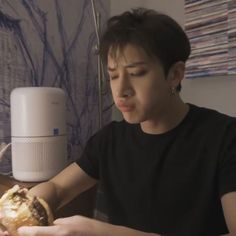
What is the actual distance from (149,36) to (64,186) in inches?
20.6

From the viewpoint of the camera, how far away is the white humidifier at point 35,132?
1490 mm

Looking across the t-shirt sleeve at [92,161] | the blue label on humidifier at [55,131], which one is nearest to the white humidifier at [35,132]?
the blue label on humidifier at [55,131]

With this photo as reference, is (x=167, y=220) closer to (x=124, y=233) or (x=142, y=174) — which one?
(x=142, y=174)

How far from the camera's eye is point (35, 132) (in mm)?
1495

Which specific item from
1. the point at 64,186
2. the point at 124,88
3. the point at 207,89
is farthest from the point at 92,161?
the point at 207,89

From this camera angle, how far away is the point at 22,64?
5.75 ft

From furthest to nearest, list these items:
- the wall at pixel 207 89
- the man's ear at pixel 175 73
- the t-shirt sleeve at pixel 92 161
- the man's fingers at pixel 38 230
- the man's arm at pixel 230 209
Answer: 1. the wall at pixel 207 89
2. the t-shirt sleeve at pixel 92 161
3. the man's ear at pixel 175 73
4. the man's arm at pixel 230 209
5. the man's fingers at pixel 38 230

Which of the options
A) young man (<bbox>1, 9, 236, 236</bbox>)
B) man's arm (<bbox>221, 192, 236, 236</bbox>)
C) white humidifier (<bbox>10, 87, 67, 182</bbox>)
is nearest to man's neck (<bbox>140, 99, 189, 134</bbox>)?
A: young man (<bbox>1, 9, 236, 236</bbox>)

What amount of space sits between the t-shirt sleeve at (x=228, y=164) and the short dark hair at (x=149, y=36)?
0.24 meters

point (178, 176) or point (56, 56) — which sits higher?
point (56, 56)

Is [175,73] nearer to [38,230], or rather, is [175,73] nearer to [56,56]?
[38,230]

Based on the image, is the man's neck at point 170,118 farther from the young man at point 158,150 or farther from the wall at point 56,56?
the wall at point 56,56

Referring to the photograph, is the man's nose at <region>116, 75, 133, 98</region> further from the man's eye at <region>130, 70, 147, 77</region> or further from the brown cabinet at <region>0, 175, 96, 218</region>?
the brown cabinet at <region>0, 175, 96, 218</region>

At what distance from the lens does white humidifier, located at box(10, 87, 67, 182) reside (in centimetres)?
149
